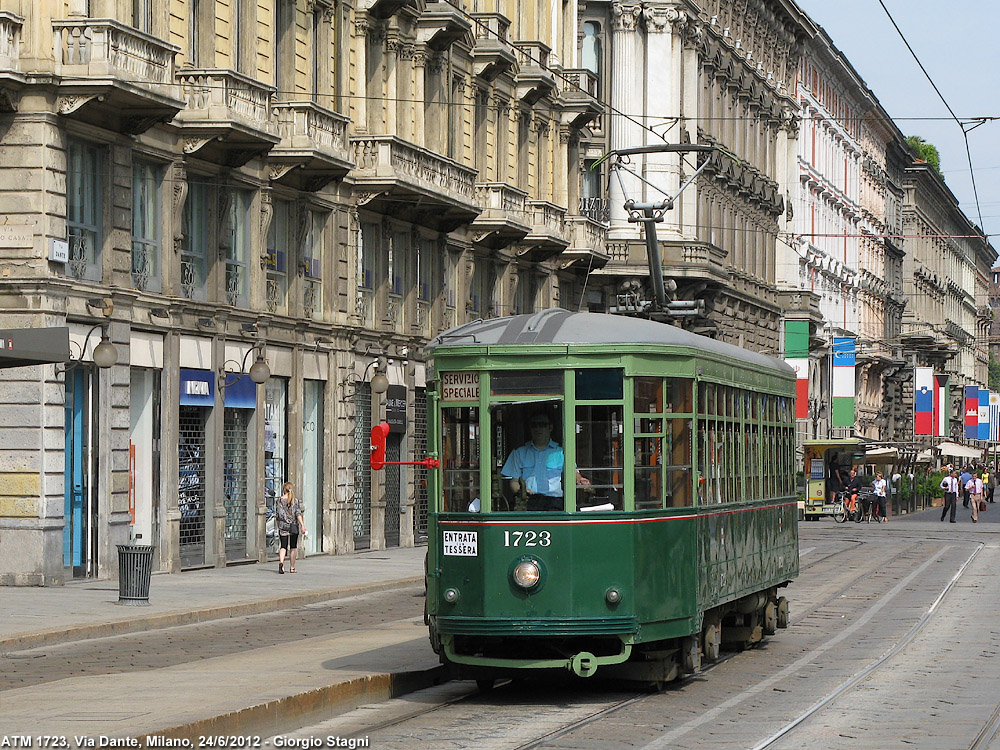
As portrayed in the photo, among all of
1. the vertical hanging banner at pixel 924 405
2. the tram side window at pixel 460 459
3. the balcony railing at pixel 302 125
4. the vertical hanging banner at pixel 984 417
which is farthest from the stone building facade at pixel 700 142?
the tram side window at pixel 460 459

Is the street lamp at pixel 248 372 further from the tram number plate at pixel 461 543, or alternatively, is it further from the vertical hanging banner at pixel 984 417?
the vertical hanging banner at pixel 984 417

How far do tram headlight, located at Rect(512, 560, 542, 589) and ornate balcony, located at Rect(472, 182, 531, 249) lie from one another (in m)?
28.0

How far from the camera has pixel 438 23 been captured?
38.6 metres

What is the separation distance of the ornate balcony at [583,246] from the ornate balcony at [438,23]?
9.93 meters

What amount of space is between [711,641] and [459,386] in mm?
3523

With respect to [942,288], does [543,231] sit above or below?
below

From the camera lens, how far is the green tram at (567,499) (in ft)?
44.0

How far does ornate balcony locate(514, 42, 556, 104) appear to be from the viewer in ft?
149

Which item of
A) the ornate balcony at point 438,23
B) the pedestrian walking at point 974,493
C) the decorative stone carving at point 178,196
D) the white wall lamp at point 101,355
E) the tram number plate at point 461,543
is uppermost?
the ornate balcony at point 438,23

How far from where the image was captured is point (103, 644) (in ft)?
62.1

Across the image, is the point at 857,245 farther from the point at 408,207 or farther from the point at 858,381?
the point at 408,207

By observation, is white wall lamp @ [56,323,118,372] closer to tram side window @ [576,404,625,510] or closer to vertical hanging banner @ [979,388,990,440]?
tram side window @ [576,404,625,510]

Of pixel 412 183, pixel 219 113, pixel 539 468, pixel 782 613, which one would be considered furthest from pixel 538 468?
pixel 412 183

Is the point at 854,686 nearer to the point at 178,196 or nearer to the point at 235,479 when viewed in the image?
the point at 178,196
